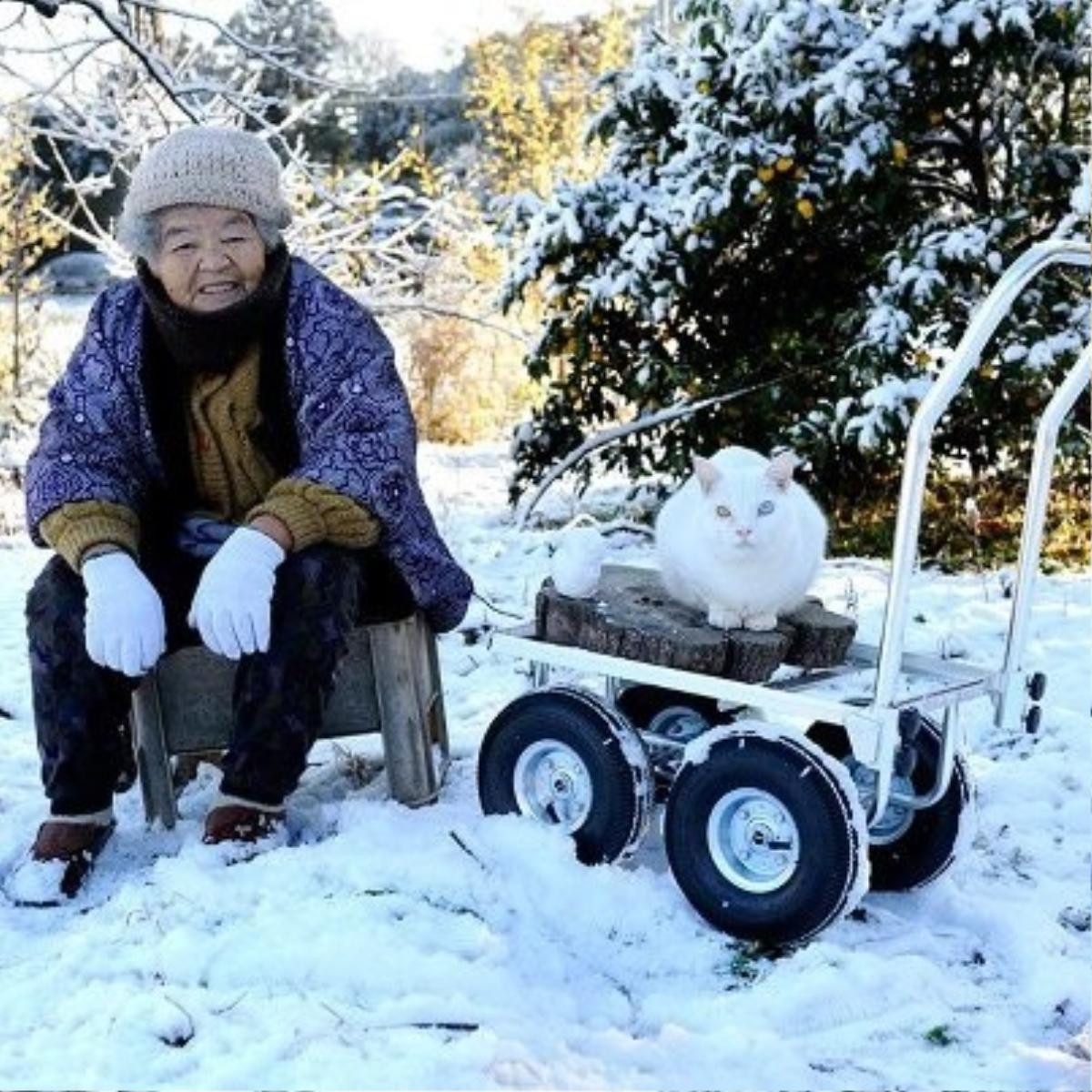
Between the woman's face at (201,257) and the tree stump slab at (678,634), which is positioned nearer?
the tree stump slab at (678,634)

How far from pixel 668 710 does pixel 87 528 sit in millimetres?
1218

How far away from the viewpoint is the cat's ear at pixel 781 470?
2746 mm

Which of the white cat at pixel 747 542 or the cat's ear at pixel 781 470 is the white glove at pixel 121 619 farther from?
the cat's ear at pixel 781 470

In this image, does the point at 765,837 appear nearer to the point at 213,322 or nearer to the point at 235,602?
the point at 235,602

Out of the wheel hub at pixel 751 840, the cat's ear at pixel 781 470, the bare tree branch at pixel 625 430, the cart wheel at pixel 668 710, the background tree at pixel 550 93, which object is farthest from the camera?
the background tree at pixel 550 93

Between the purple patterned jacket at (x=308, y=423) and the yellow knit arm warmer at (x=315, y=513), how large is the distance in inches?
0.9

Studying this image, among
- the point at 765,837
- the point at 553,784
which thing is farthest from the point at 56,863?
the point at 765,837

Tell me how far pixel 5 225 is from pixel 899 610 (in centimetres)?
829

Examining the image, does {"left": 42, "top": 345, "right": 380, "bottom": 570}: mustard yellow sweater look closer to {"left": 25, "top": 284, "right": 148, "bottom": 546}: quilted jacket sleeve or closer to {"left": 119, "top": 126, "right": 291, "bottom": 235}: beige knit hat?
{"left": 25, "top": 284, "right": 148, "bottom": 546}: quilted jacket sleeve

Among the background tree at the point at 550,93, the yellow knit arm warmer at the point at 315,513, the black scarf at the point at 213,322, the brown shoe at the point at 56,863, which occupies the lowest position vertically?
the brown shoe at the point at 56,863

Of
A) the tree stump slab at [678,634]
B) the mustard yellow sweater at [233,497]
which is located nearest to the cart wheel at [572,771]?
the tree stump slab at [678,634]

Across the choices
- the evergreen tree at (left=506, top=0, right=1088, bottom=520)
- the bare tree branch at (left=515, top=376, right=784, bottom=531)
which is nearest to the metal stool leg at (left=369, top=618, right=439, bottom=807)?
→ the evergreen tree at (left=506, top=0, right=1088, bottom=520)

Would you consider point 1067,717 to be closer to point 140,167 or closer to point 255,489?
point 255,489

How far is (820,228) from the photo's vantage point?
18.2 feet
